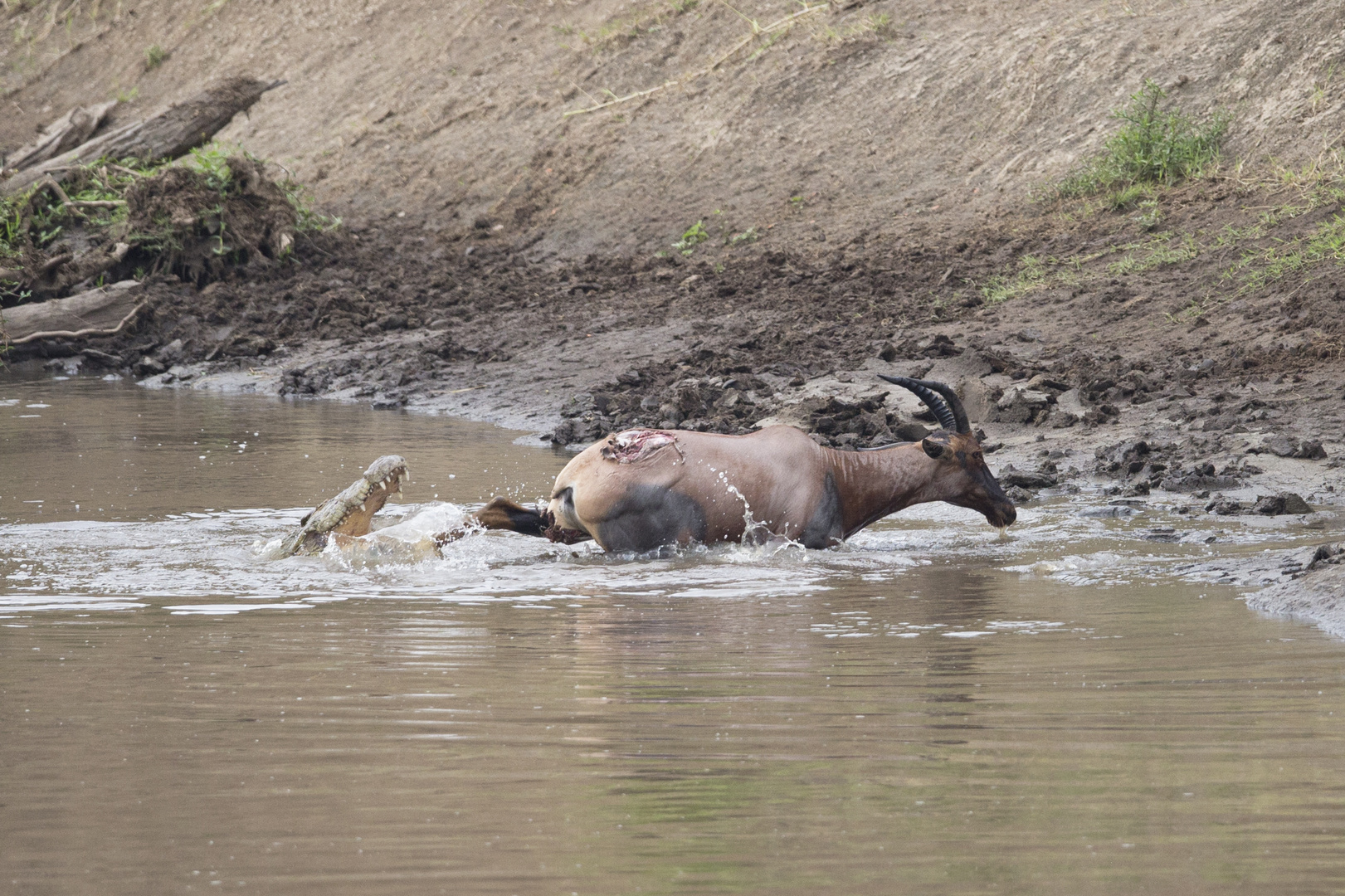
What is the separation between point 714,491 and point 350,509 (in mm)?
1700

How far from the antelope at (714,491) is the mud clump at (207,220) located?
11.3 metres

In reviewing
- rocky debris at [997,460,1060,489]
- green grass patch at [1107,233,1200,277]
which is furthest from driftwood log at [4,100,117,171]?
rocky debris at [997,460,1060,489]

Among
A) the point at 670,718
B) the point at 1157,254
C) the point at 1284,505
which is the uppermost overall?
the point at 1157,254

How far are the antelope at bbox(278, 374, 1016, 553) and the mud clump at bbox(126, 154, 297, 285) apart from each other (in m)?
11.3

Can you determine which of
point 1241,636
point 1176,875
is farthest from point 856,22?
point 1176,875

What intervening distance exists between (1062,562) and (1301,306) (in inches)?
201

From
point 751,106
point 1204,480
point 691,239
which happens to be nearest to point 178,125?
point 751,106

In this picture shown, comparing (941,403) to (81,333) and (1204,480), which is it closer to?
(1204,480)

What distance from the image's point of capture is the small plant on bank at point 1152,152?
1427 centimetres

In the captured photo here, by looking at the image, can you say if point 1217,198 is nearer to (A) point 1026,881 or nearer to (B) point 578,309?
(B) point 578,309

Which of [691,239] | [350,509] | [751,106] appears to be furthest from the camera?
[751,106]

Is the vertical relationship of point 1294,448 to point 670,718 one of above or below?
above

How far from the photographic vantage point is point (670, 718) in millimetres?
4418

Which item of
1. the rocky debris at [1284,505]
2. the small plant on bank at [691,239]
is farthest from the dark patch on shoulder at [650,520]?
the small plant on bank at [691,239]
